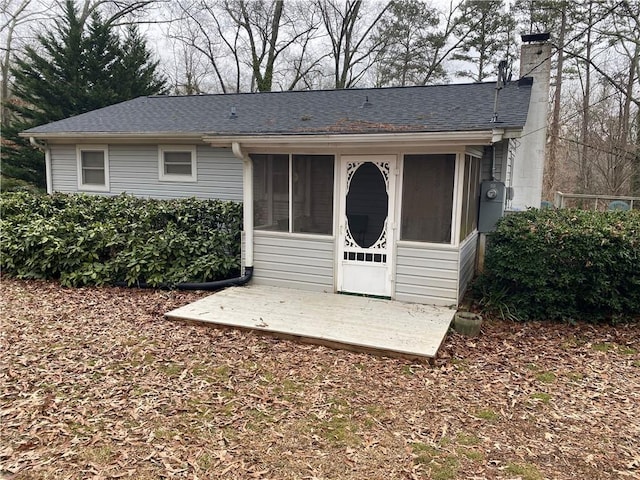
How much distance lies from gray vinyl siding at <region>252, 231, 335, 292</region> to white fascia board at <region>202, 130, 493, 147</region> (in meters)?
1.33

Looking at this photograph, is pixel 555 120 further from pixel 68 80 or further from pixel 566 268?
pixel 68 80

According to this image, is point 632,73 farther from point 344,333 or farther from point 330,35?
point 344,333

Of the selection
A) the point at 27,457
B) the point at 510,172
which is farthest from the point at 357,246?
the point at 510,172

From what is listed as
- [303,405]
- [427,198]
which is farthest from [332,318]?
[427,198]

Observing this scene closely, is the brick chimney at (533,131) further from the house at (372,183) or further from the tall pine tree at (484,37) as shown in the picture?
the tall pine tree at (484,37)

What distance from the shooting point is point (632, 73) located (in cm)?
1608

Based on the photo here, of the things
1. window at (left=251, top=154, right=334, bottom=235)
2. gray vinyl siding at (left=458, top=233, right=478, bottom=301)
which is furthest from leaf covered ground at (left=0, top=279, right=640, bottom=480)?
window at (left=251, top=154, right=334, bottom=235)

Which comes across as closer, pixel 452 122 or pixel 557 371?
pixel 557 371

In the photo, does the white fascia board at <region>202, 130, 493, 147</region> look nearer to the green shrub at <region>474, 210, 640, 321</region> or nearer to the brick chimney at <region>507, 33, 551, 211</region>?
the green shrub at <region>474, 210, 640, 321</region>

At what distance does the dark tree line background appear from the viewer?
49.8 ft

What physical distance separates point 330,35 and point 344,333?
A: 20387mm

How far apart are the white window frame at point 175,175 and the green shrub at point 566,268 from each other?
5925mm

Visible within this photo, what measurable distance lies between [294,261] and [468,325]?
2.62 m

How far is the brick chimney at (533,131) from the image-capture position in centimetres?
916
